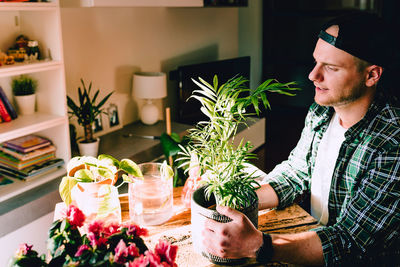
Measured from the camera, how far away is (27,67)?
6.69 feet

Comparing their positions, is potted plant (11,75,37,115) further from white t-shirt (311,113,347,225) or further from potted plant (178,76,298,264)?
white t-shirt (311,113,347,225)

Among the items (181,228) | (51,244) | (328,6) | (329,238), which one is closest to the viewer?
(51,244)

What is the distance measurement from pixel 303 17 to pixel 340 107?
159 inches

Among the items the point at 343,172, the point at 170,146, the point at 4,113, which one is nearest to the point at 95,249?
the point at 343,172

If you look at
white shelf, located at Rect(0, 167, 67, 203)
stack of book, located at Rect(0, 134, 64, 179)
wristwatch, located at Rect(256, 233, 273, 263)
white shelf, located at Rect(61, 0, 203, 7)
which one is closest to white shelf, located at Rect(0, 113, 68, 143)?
stack of book, located at Rect(0, 134, 64, 179)

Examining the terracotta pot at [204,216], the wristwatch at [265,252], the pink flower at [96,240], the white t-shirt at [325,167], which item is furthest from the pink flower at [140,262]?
the white t-shirt at [325,167]

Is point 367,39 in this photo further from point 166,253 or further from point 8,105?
point 8,105

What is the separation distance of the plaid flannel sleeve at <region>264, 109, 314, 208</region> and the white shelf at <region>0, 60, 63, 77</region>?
1.35m

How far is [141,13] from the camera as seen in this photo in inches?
132

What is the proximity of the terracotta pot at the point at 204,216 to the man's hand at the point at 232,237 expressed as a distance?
0.5 inches

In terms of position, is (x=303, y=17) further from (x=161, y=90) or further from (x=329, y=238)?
(x=329, y=238)

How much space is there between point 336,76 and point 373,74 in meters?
Answer: 0.13

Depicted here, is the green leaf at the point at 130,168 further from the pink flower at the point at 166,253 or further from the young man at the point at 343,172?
the pink flower at the point at 166,253

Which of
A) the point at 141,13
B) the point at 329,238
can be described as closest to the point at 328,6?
the point at 141,13
